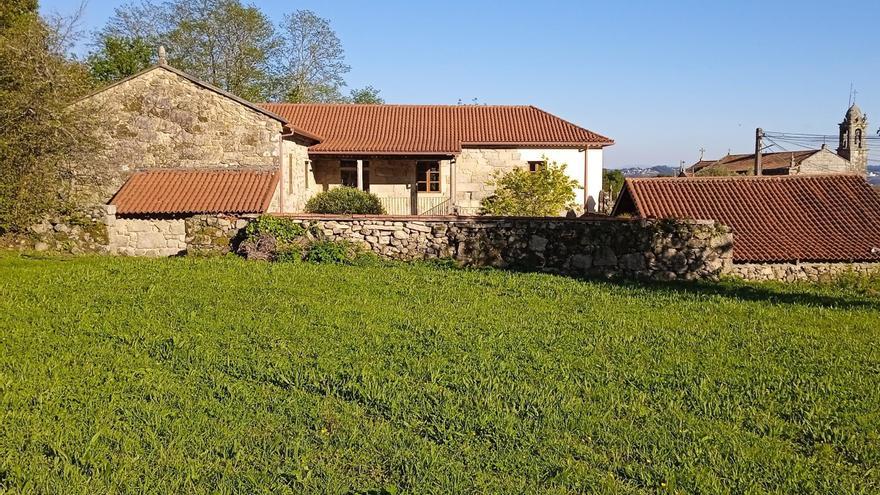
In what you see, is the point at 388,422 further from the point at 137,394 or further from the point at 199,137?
the point at 199,137

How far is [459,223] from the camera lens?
1410 cm

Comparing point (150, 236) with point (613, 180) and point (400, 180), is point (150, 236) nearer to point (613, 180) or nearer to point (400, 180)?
point (400, 180)

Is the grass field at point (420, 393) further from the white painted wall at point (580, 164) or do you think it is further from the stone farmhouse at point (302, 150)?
the white painted wall at point (580, 164)

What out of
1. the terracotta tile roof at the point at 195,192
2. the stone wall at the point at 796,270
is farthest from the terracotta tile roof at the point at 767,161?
the terracotta tile roof at the point at 195,192

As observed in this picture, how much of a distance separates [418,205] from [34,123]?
45.1 ft

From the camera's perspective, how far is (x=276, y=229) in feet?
45.2

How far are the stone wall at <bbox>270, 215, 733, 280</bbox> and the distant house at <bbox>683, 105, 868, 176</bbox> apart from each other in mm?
40197

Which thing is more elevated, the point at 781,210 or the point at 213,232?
the point at 781,210

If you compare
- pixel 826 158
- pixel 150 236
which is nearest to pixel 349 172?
pixel 150 236

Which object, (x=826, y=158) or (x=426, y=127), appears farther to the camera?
(x=826, y=158)

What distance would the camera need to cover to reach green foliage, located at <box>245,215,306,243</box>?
13695 mm

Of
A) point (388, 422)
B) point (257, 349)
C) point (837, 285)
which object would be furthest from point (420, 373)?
point (837, 285)

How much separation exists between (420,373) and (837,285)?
10.2 metres

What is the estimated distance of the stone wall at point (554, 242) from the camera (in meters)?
13.2
